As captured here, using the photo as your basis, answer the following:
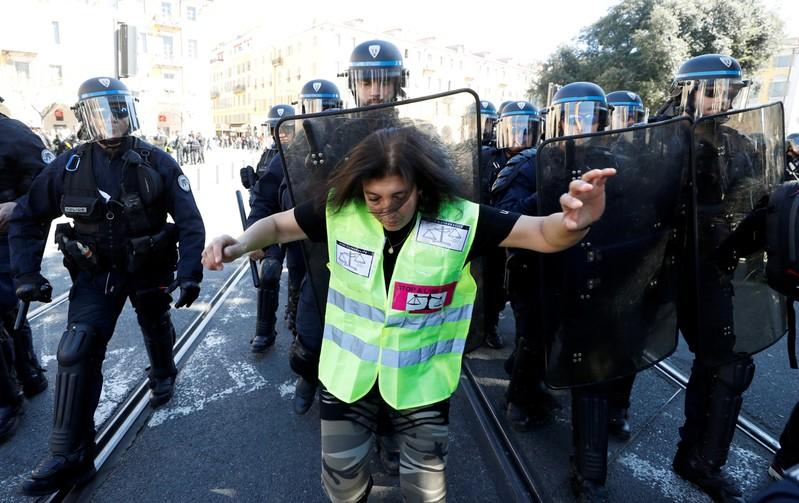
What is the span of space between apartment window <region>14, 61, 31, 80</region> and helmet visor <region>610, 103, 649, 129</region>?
45.7 metres

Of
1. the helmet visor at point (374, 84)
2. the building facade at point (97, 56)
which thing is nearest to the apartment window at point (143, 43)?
the building facade at point (97, 56)

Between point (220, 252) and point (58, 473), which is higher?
point (220, 252)

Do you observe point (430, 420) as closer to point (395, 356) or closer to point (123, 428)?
point (395, 356)

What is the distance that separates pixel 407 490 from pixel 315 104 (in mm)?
2955

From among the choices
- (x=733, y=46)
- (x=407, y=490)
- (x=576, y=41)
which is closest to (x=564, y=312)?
(x=407, y=490)

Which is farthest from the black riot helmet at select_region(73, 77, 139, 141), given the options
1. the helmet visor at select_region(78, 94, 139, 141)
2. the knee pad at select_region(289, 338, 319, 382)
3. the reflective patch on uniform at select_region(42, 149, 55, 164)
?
the knee pad at select_region(289, 338, 319, 382)

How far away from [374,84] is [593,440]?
210 centimetres

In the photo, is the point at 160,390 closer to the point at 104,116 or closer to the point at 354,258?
the point at 104,116

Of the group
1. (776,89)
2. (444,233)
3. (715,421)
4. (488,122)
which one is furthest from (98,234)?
(776,89)

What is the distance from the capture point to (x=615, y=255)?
6.48 feet

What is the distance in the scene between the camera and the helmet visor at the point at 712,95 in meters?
2.45

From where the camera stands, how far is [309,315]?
2602mm

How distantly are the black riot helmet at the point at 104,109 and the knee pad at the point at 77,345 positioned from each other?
3.26ft

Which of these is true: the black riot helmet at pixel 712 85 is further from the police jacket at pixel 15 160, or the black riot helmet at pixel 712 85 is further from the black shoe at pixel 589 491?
the police jacket at pixel 15 160
